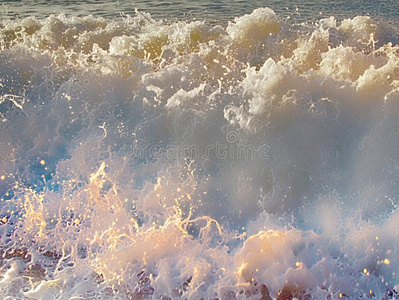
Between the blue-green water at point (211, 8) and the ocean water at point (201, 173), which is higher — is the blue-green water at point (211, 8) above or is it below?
above

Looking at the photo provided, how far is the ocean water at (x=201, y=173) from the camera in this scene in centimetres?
229

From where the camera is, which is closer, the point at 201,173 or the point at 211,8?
the point at 201,173

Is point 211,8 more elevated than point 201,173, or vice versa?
point 211,8

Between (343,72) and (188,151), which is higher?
(343,72)

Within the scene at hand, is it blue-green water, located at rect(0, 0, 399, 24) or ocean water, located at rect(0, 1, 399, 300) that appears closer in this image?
ocean water, located at rect(0, 1, 399, 300)

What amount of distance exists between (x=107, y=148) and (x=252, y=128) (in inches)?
34.9

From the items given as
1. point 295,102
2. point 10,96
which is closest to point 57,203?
point 10,96

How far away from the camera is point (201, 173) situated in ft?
9.23

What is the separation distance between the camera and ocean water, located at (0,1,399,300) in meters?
2.29

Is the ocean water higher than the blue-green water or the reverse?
the reverse

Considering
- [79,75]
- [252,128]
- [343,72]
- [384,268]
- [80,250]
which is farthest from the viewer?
[79,75]

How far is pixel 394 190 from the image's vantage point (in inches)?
102

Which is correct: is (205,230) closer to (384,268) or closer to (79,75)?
(384,268)

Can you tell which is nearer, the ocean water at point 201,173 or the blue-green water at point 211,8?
the ocean water at point 201,173
